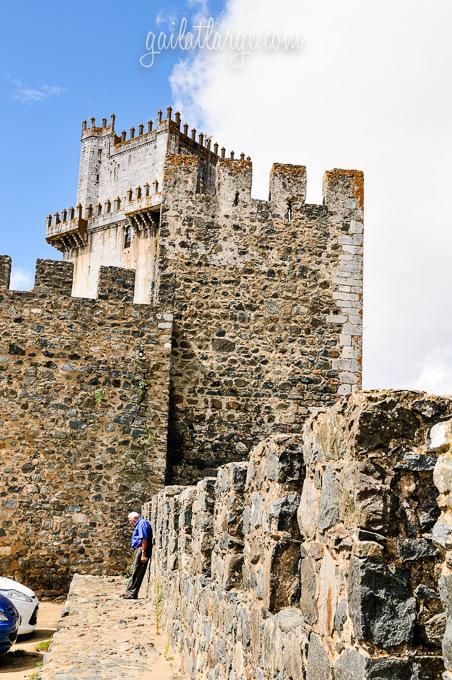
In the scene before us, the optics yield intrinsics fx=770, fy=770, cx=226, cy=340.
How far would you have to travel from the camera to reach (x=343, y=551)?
2.27 meters

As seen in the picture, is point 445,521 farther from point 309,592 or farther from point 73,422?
point 73,422

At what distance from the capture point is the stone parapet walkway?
5449 mm

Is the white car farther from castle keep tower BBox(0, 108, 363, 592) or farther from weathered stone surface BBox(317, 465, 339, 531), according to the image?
weathered stone surface BBox(317, 465, 339, 531)

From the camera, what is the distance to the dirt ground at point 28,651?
7.44m

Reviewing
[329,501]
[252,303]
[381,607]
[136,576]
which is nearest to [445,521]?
[381,607]

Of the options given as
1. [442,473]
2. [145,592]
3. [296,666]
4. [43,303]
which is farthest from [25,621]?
[442,473]

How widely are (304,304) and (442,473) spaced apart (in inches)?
392

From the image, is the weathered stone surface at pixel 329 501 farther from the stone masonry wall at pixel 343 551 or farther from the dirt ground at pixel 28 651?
the dirt ground at pixel 28 651

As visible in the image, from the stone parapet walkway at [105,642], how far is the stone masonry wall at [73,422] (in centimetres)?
143

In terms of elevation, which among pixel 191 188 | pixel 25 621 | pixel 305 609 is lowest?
pixel 25 621

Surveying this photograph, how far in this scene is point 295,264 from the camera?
11742mm

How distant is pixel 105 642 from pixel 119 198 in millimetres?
33908

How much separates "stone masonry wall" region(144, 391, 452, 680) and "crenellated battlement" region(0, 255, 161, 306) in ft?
24.2

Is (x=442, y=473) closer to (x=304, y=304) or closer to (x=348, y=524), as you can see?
(x=348, y=524)
